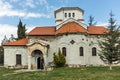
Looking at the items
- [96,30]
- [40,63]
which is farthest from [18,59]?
[96,30]

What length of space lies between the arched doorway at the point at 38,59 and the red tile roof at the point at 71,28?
5.00m

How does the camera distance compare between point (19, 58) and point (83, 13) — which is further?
point (83, 13)

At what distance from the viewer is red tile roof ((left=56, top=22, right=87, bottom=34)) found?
146ft

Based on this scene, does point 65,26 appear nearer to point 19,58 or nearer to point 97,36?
point 97,36

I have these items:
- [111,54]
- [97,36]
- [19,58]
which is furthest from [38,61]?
[111,54]

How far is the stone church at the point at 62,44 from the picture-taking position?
4431 centimetres

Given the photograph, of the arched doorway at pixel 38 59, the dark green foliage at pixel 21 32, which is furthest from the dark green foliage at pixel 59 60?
the dark green foliage at pixel 21 32

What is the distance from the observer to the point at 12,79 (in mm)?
27781

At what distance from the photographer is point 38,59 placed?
46531mm

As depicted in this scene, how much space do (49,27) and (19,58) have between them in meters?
8.31

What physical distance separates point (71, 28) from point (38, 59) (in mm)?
8067

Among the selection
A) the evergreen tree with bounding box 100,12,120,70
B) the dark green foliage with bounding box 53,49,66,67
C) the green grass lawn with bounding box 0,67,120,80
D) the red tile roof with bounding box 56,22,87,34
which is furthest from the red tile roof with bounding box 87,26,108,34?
the green grass lawn with bounding box 0,67,120,80

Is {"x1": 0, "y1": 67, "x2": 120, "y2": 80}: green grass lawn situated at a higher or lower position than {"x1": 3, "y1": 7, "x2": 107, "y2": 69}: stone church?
lower

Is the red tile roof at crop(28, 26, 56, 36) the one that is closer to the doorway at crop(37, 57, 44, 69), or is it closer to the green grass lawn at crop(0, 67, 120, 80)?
the doorway at crop(37, 57, 44, 69)
